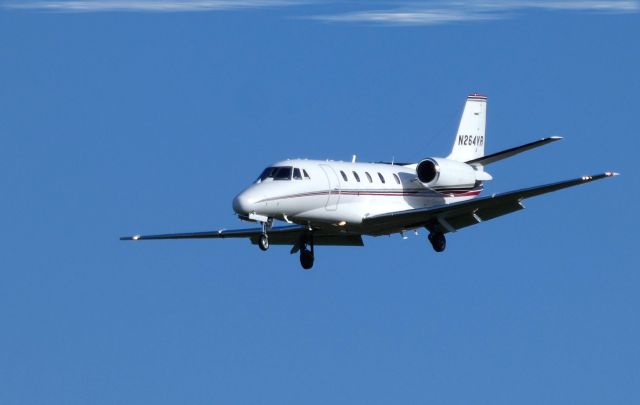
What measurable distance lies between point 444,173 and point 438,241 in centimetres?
202

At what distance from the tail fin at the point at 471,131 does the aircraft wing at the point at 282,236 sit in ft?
14.8

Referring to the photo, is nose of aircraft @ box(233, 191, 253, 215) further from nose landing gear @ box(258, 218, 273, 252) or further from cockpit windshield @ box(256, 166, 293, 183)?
cockpit windshield @ box(256, 166, 293, 183)

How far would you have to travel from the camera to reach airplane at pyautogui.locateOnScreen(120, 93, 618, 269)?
33312mm

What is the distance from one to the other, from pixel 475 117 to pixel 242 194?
36.3 feet

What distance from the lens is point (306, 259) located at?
1441 inches

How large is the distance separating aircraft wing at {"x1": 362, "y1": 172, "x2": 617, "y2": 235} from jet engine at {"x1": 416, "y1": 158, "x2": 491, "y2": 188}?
1.31 meters

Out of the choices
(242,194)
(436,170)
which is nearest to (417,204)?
(436,170)

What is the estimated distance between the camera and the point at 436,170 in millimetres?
37094

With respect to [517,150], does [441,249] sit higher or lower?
lower

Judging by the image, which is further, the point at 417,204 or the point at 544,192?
the point at 417,204

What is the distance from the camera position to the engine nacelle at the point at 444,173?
37188mm

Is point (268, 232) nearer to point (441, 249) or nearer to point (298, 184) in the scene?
point (298, 184)

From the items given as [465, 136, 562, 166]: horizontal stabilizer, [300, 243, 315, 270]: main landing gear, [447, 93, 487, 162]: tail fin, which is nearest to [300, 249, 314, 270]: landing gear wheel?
[300, 243, 315, 270]: main landing gear

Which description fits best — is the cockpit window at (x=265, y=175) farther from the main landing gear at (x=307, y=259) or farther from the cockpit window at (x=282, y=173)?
the main landing gear at (x=307, y=259)
